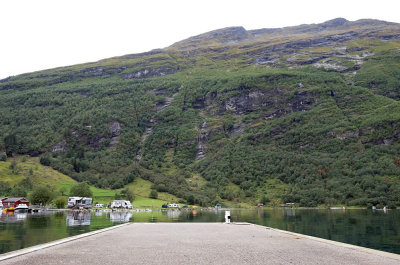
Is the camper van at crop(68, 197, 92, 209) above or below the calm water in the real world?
below

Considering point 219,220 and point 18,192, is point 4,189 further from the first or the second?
point 219,220

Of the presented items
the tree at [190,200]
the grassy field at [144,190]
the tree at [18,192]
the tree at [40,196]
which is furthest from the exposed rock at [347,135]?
the tree at [18,192]

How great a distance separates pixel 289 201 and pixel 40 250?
469ft

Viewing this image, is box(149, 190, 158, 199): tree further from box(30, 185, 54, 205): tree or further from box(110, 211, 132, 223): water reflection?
box(110, 211, 132, 223): water reflection

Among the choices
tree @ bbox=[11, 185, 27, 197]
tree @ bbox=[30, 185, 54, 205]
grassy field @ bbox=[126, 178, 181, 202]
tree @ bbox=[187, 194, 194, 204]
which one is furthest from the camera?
tree @ bbox=[187, 194, 194, 204]

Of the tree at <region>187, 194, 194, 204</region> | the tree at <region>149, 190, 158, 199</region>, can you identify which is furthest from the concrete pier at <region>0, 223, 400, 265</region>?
the tree at <region>187, 194, 194, 204</region>

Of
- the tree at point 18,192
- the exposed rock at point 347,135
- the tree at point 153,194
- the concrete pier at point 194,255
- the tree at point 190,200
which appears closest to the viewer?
the concrete pier at point 194,255

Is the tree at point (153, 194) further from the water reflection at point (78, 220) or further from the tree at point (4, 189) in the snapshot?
the water reflection at point (78, 220)

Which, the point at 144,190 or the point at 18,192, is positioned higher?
the point at 18,192

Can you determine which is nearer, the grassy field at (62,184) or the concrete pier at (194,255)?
the concrete pier at (194,255)

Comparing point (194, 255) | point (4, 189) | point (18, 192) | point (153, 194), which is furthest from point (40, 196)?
point (194, 255)

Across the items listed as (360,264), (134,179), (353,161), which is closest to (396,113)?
(353,161)

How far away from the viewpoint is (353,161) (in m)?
169

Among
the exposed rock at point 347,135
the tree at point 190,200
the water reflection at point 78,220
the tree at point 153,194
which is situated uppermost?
the exposed rock at point 347,135
